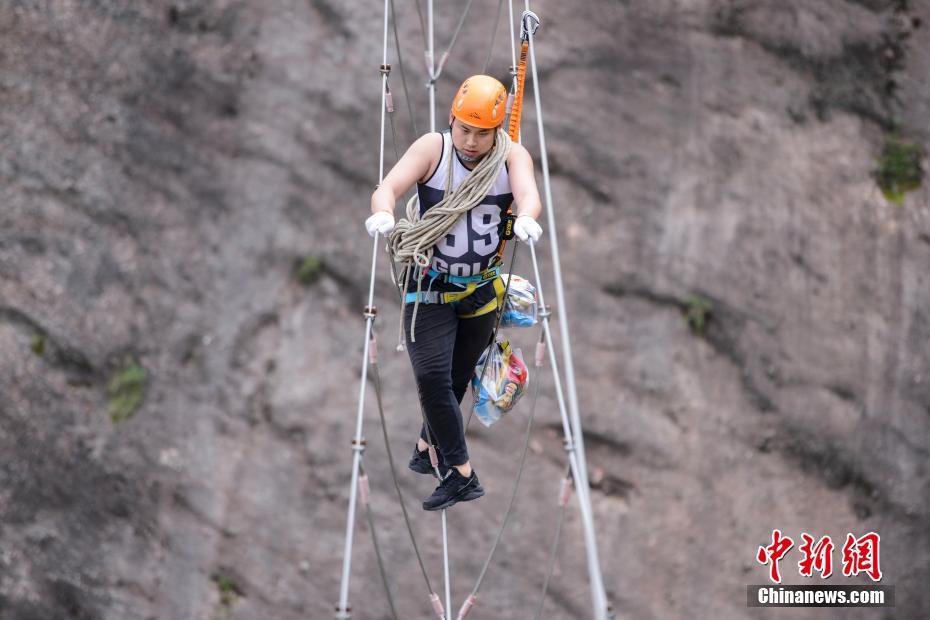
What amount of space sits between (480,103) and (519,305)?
3.21ft

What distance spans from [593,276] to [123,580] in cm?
460

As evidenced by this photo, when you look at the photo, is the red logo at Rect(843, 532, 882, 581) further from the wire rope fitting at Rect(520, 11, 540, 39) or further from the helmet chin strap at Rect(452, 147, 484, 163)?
the helmet chin strap at Rect(452, 147, 484, 163)

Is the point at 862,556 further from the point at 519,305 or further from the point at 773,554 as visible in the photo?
the point at 519,305

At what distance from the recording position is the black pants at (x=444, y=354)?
3.92m

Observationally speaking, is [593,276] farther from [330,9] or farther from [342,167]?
[330,9]

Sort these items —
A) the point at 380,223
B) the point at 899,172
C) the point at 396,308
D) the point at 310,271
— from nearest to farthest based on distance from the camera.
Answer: the point at 380,223
the point at 396,308
the point at 310,271
the point at 899,172

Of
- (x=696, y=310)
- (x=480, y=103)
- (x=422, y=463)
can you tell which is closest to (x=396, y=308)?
(x=696, y=310)

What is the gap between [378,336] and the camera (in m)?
8.10

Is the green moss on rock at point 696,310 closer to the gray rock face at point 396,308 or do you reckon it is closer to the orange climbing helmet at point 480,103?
the gray rock face at point 396,308

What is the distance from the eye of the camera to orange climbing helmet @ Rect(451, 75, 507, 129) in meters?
3.67

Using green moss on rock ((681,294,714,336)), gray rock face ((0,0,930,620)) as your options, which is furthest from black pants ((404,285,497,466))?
green moss on rock ((681,294,714,336))

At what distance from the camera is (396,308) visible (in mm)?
8125

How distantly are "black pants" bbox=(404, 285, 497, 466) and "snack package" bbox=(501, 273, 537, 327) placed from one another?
138 millimetres

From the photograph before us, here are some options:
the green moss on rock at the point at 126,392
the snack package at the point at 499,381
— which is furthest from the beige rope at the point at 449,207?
the green moss on rock at the point at 126,392
